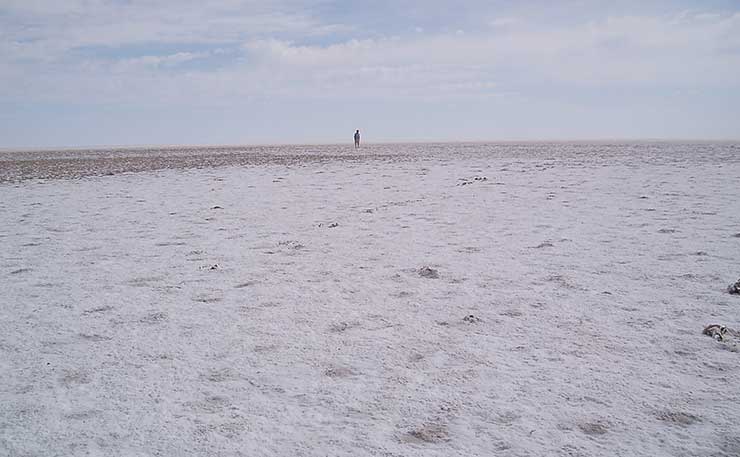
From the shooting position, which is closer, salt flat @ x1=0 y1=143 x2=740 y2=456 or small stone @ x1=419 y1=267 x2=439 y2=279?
salt flat @ x1=0 y1=143 x2=740 y2=456

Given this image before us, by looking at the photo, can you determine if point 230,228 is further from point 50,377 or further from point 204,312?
point 50,377

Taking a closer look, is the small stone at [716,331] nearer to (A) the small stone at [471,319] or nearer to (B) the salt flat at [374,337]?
(B) the salt flat at [374,337]

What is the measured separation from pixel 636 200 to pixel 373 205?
534 centimetres

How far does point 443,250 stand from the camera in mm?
7965

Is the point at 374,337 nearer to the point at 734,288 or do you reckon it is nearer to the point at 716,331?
the point at 716,331

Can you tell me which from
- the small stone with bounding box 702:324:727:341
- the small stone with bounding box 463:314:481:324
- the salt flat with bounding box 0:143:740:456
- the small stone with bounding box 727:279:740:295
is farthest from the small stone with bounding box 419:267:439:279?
the small stone with bounding box 727:279:740:295

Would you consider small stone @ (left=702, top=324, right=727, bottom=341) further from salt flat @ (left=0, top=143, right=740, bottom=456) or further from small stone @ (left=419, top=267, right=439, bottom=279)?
small stone @ (left=419, top=267, right=439, bottom=279)

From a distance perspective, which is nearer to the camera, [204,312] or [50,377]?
[50,377]

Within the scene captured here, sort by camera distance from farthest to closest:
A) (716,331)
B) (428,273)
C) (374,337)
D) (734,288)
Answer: (428,273), (734,288), (374,337), (716,331)

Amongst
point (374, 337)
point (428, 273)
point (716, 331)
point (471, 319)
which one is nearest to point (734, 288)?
point (716, 331)

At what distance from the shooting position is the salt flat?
337 cm

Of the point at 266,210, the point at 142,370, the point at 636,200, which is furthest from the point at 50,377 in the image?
the point at 636,200

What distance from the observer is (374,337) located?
4.81 metres

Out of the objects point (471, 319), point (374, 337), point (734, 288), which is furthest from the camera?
point (734, 288)
